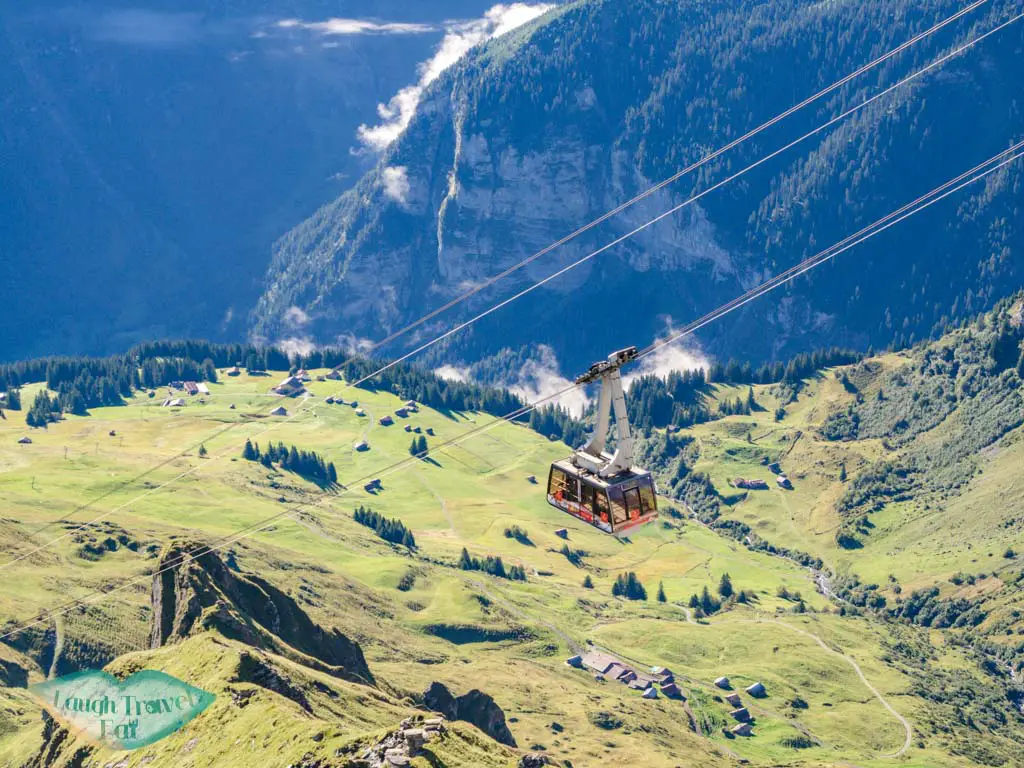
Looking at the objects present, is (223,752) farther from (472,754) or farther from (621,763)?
(621,763)

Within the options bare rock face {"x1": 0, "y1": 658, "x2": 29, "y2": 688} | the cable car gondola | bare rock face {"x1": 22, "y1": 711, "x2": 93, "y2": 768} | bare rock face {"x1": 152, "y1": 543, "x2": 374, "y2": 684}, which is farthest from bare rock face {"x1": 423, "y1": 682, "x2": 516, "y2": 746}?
the cable car gondola

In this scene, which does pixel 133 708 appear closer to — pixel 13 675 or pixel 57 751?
pixel 57 751

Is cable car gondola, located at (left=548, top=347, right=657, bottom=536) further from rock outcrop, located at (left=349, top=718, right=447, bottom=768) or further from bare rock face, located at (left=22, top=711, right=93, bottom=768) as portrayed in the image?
bare rock face, located at (left=22, top=711, right=93, bottom=768)

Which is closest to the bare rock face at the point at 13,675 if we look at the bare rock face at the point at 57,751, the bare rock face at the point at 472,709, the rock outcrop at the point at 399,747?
the bare rock face at the point at 57,751

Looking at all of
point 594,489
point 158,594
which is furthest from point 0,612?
point 594,489

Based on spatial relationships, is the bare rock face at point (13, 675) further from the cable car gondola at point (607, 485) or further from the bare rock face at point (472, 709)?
the cable car gondola at point (607, 485)
